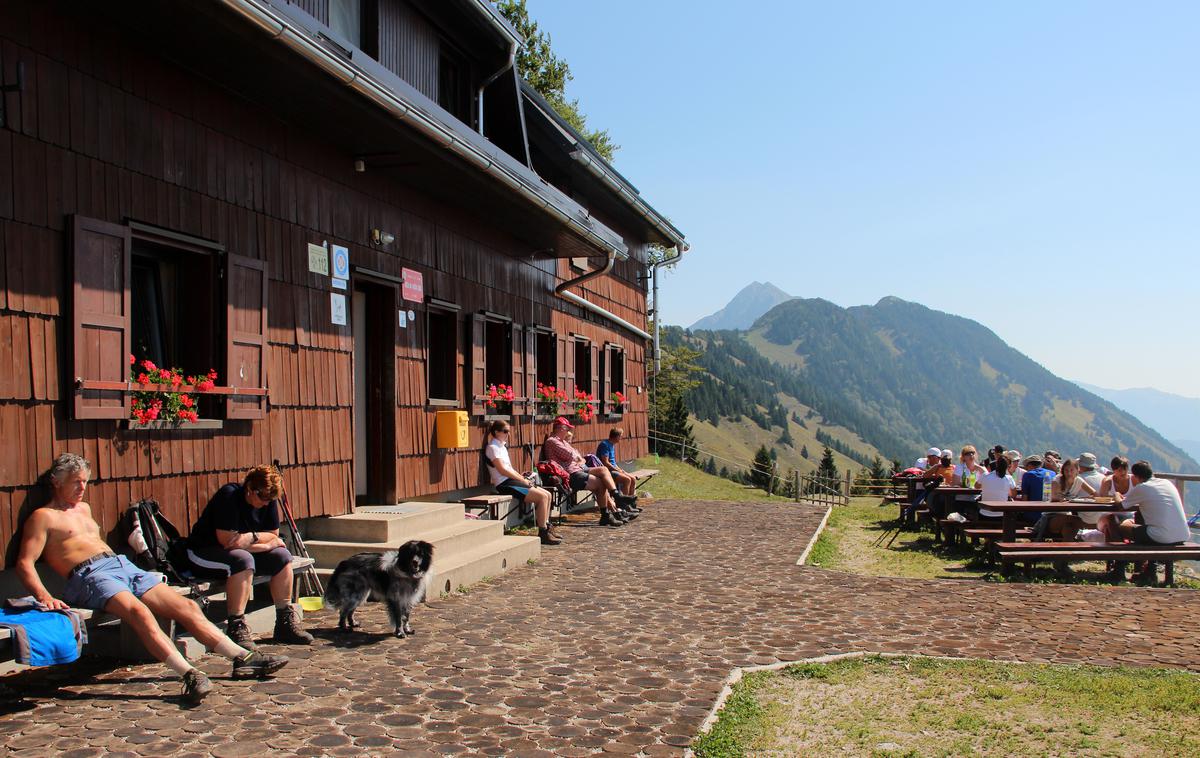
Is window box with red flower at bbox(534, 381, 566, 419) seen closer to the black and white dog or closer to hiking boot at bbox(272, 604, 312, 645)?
the black and white dog

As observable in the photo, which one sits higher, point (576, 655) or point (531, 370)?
point (531, 370)

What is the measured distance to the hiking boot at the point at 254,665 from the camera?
5.51m

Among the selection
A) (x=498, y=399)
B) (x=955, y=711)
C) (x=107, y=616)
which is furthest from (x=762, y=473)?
(x=107, y=616)

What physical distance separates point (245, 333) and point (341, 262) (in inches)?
66.8

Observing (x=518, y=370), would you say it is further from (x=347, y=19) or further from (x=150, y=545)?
(x=150, y=545)

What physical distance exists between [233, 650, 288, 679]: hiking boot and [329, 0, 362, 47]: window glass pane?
6315 mm

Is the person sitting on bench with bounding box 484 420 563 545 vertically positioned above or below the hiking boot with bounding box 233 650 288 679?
above

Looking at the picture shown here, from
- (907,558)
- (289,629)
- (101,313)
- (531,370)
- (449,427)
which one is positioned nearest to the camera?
(101,313)

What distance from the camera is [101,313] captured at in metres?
6.13

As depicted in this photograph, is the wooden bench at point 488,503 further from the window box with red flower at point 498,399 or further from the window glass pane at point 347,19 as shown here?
the window glass pane at point 347,19

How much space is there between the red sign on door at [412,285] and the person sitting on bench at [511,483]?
6.96 feet

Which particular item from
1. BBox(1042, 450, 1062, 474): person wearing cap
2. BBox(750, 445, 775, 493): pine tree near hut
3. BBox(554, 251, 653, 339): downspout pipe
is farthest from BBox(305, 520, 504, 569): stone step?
BBox(750, 445, 775, 493): pine tree near hut

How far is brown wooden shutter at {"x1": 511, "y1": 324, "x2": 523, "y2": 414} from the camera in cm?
1313

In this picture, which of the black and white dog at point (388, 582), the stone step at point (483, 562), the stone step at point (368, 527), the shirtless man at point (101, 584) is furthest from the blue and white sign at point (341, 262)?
the shirtless man at point (101, 584)
